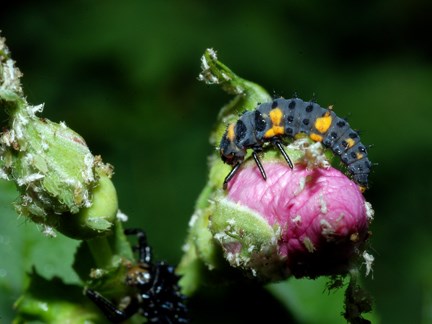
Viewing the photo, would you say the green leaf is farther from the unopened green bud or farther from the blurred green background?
the blurred green background

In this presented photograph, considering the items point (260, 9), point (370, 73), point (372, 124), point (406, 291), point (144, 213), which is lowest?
point (406, 291)

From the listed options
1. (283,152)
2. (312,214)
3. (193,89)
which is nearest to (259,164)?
(283,152)

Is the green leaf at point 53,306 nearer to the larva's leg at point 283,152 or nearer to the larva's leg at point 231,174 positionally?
the larva's leg at point 231,174

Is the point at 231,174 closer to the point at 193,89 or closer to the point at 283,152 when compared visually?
the point at 283,152

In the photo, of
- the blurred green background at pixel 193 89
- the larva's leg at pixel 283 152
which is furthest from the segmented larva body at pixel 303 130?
the blurred green background at pixel 193 89

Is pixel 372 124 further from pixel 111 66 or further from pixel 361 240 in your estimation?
pixel 361 240

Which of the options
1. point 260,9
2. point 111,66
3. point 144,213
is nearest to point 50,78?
point 111,66
